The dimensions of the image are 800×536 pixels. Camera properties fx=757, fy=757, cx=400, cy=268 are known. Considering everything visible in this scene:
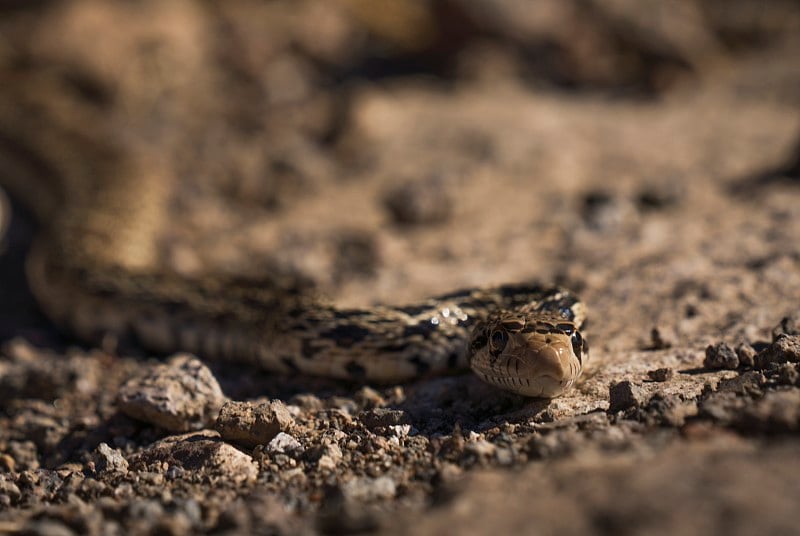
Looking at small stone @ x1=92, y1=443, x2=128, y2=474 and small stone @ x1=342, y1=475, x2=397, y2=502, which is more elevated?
small stone @ x1=92, y1=443, x2=128, y2=474

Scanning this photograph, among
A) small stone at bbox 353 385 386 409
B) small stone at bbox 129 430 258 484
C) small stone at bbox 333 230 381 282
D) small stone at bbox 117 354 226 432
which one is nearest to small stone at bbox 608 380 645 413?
small stone at bbox 353 385 386 409

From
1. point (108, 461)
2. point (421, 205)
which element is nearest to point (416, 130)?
point (421, 205)

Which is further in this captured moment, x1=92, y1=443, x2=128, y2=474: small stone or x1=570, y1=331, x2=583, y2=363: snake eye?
x1=570, y1=331, x2=583, y2=363: snake eye

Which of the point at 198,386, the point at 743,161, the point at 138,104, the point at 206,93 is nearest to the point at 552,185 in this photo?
the point at 743,161

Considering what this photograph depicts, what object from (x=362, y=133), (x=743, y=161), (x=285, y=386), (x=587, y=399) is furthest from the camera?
(x=362, y=133)

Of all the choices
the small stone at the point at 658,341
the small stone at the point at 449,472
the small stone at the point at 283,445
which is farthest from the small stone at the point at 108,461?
the small stone at the point at 658,341

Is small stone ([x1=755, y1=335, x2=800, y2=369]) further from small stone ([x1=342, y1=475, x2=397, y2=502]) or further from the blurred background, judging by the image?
small stone ([x1=342, y1=475, x2=397, y2=502])

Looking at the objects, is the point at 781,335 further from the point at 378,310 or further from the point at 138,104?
the point at 138,104

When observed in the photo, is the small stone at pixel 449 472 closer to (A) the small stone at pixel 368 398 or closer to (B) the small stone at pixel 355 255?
(A) the small stone at pixel 368 398
